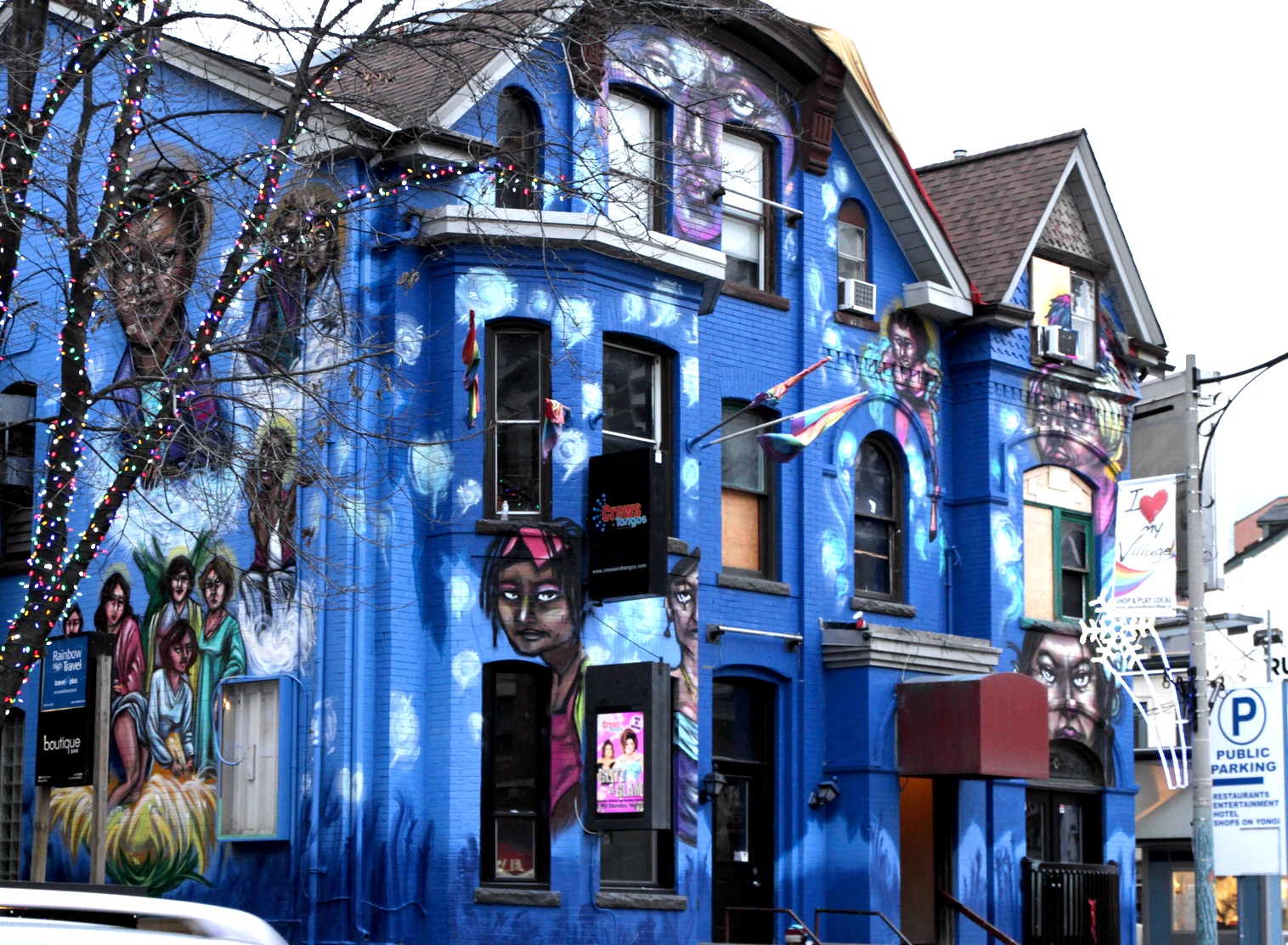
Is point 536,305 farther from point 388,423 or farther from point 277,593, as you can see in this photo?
point 277,593

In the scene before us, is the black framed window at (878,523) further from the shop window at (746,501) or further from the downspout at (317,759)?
the downspout at (317,759)

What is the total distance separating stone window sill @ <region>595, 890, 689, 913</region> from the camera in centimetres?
1922

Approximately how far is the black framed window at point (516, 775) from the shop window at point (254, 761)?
196cm

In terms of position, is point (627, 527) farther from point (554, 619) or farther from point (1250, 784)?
point (1250, 784)

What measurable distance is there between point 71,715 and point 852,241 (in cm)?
1179

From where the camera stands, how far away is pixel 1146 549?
71.1 ft

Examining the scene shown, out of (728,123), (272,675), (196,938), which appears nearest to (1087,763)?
(728,123)

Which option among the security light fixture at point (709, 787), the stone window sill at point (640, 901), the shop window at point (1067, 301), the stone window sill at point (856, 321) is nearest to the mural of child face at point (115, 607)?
the stone window sill at point (640, 901)

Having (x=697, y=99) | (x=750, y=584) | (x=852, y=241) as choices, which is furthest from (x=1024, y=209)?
(x=750, y=584)

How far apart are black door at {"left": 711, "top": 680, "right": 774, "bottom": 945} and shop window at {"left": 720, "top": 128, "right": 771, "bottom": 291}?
4.78m

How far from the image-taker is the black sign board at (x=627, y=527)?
19.0 meters

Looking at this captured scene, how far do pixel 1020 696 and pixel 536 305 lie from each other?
7588mm

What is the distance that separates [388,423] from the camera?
1894cm

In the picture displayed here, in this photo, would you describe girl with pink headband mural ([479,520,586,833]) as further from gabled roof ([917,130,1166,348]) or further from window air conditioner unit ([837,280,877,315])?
gabled roof ([917,130,1166,348])
